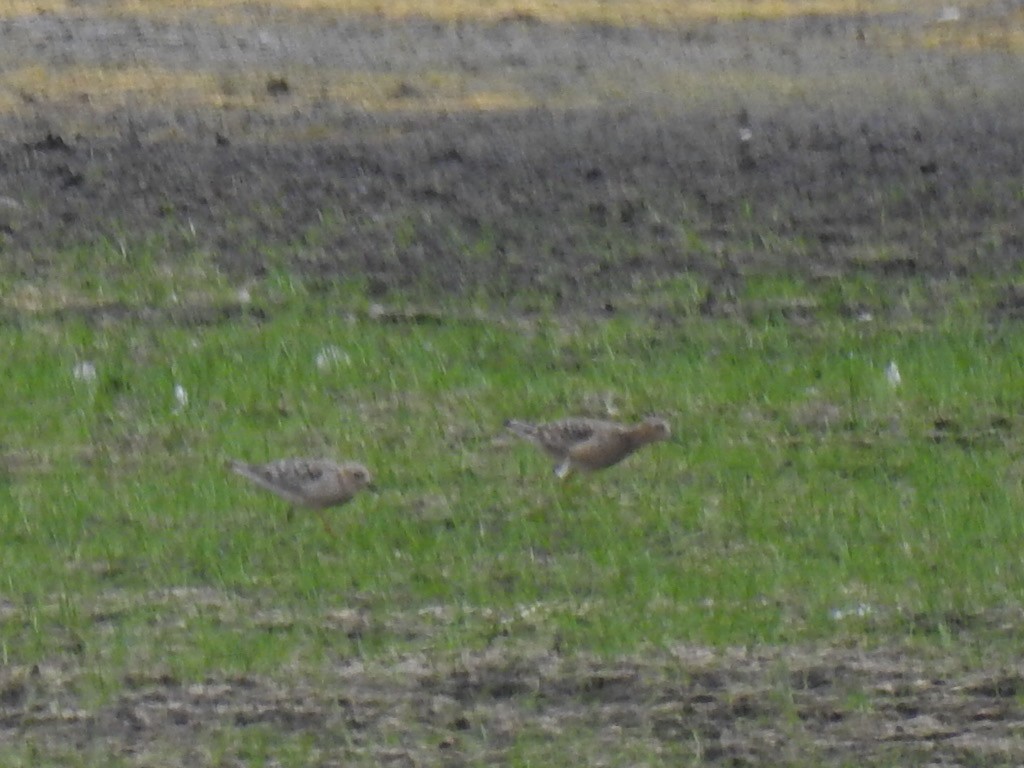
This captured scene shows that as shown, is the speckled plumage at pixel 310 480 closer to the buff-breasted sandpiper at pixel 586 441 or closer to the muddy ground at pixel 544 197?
the buff-breasted sandpiper at pixel 586 441

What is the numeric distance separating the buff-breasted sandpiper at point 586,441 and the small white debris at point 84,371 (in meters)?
2.02

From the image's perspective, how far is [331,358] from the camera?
10133 millimetres

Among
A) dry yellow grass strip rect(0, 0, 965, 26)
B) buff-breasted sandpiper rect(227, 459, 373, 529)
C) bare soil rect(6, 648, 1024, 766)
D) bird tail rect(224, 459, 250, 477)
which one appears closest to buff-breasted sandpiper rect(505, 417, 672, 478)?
buff-breasted sandpiper rect(227, 459, 373, 529)

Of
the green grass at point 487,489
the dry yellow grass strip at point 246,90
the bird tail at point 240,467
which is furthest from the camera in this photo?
the dry yellow grass strip at point 246,90

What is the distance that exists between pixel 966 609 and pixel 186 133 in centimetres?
750

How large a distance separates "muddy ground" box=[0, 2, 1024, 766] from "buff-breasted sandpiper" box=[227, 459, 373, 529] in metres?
1.32

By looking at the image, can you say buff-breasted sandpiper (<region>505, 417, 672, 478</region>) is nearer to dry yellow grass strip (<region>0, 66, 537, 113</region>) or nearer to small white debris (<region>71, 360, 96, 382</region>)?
small white debris (<region>71, 360, 96, 382</region>)

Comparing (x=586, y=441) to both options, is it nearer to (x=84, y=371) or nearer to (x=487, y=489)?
(x=487, y=489)

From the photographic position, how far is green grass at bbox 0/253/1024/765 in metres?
7.07

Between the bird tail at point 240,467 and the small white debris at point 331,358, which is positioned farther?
the small white debris at point 331,358

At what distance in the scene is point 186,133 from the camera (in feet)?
45.0

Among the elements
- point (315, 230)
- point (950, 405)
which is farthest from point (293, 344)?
point (950, 405)

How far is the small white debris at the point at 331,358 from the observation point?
396 inches

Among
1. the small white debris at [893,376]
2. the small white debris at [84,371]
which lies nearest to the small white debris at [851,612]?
the small white debris at [893,376]
